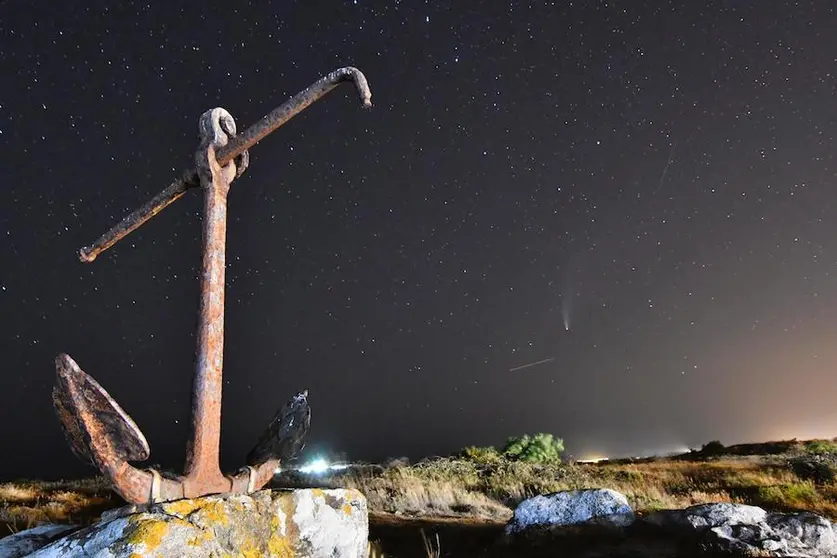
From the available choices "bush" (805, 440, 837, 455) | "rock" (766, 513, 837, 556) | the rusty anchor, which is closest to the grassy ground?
the rusty anchor

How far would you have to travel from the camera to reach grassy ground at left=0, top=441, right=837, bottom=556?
6.93m

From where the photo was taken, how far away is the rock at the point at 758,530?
4.86 meters

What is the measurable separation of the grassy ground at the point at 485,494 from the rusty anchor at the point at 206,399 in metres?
2.13

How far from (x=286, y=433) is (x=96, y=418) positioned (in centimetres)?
103

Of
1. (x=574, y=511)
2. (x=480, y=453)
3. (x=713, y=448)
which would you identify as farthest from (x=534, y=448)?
(x=574, y=511)

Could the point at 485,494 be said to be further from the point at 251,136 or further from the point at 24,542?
the point at 251,136

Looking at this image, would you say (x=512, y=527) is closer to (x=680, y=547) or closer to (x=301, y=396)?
(x=680, y=547)

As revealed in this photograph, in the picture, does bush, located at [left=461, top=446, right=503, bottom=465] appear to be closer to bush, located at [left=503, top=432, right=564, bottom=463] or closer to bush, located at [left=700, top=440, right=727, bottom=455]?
bush, located at [left=503, top=432, right=564, bottom=463]

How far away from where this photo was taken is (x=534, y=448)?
23797mm

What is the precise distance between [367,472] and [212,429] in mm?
13926

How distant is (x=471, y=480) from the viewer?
1329 cm

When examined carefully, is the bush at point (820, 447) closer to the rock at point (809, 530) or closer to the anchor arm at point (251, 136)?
the rock at point (809, 530)

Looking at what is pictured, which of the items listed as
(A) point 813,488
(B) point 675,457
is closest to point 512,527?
(A) point 813,488

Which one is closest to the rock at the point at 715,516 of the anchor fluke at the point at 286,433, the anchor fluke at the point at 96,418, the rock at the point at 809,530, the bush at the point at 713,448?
the rock at the point at 809,530
